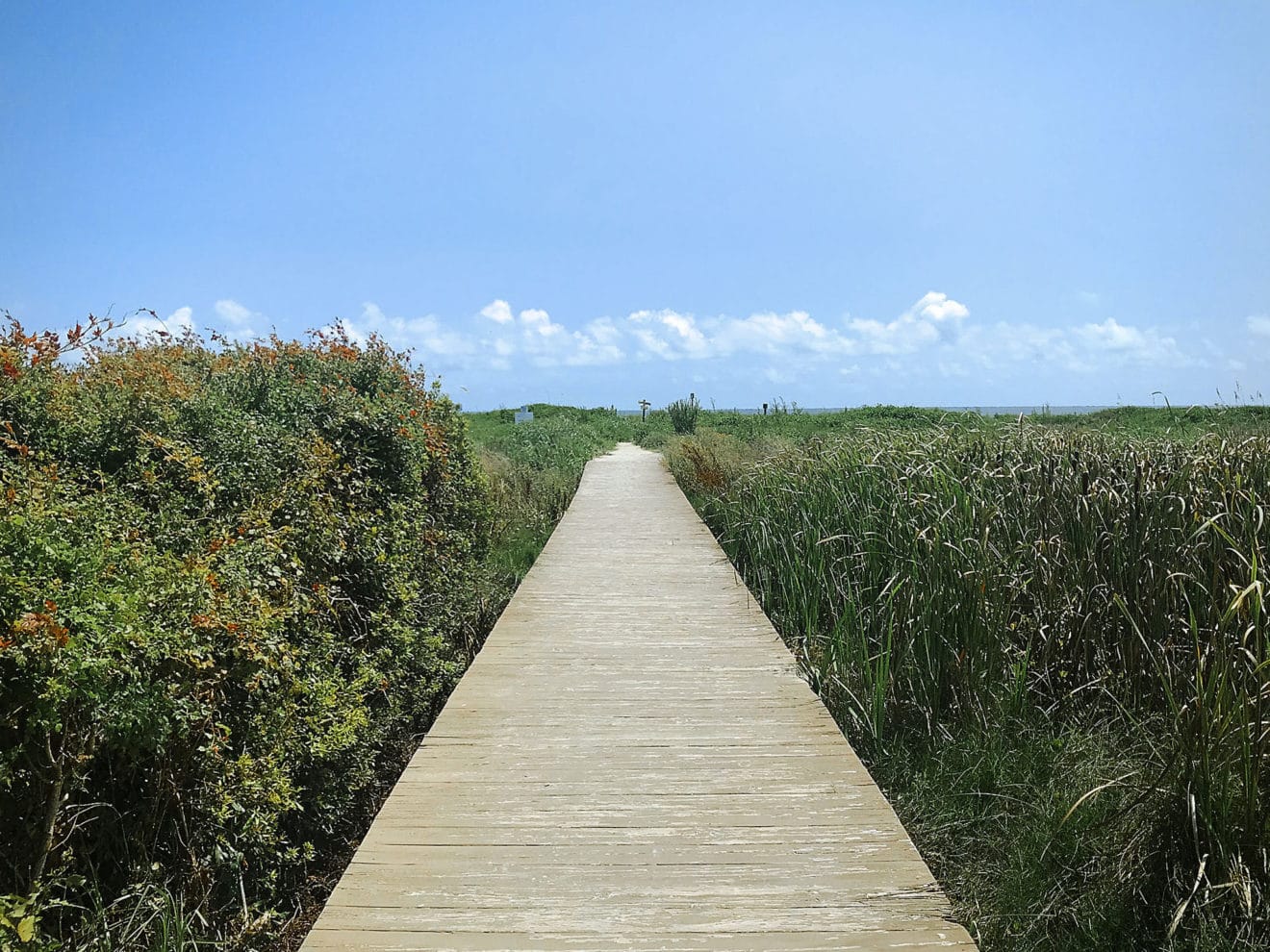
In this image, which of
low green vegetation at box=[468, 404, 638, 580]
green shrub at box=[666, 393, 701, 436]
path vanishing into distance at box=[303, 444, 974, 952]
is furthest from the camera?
green shrub at box=[666, 393, 701, 436]

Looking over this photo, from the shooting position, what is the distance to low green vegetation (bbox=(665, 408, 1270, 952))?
263cm

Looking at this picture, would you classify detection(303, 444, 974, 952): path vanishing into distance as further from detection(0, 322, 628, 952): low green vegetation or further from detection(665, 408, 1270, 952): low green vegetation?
detection(0, 322, 628, 952): low green vegetation

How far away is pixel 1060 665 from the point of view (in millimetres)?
4285

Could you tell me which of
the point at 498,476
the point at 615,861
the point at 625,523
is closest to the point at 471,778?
the point at 615,861

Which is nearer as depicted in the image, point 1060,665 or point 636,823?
point 636,823

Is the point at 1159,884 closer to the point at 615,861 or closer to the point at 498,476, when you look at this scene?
the point at 615,861

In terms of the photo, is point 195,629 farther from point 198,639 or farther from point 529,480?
point 529,480

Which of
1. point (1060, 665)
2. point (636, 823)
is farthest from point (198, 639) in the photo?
point (1060, 665)

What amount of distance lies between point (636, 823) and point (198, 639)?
5.31ft

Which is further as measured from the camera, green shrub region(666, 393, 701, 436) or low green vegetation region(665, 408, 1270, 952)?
green shrub region(666, 393, 701, 436)

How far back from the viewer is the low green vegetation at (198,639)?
98.0 inches

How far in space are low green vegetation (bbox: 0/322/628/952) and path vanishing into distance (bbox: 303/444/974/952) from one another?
1.95 ft

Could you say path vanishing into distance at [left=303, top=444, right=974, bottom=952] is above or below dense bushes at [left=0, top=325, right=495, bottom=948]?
below

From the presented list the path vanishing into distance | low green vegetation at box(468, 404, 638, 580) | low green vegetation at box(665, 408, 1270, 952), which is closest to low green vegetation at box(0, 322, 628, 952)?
the path vanishing into distance
